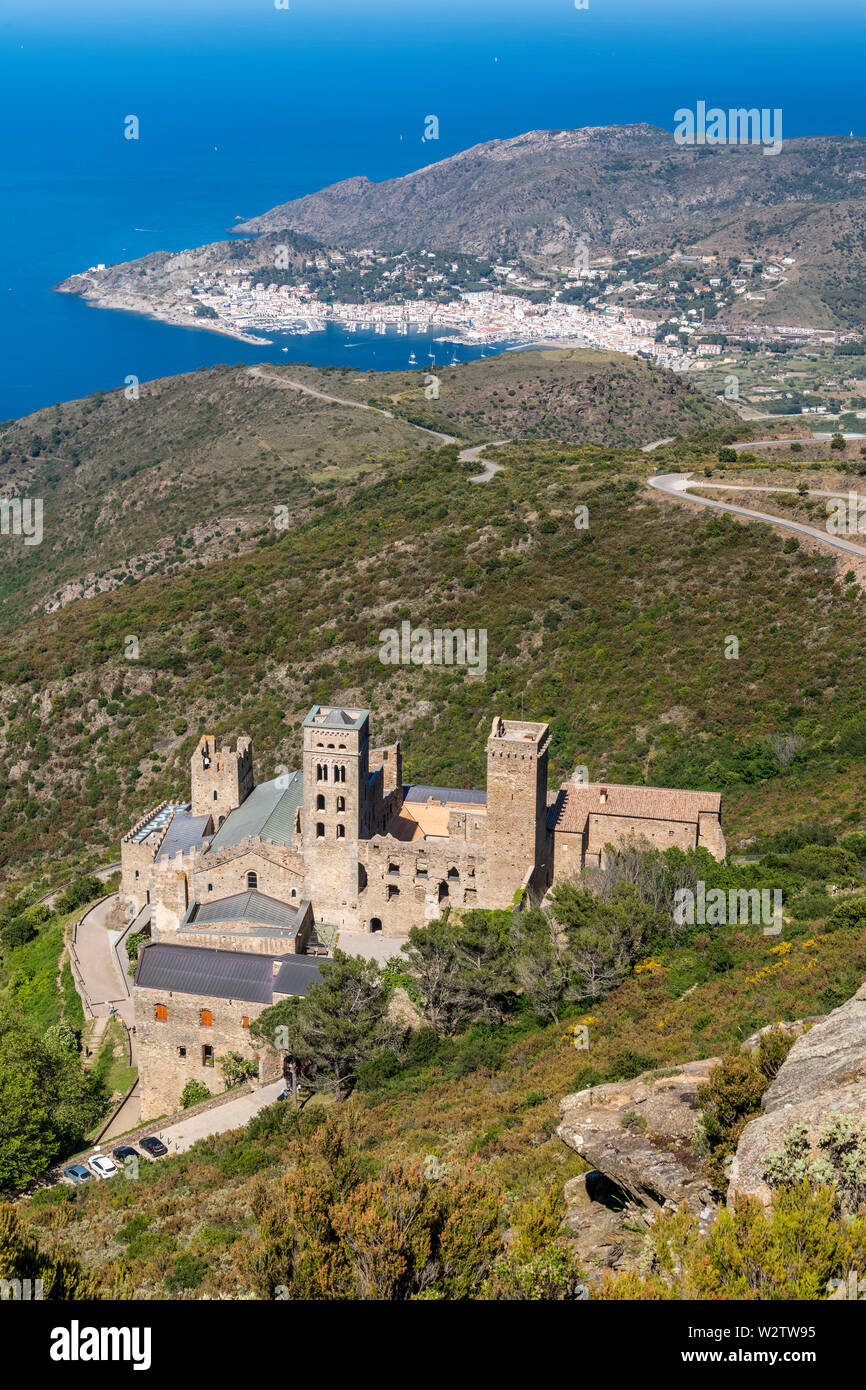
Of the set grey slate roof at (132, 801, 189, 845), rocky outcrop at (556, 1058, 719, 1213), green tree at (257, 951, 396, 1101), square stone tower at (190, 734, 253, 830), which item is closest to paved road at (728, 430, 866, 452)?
grey slate roof at (132, 801, 189, 845)

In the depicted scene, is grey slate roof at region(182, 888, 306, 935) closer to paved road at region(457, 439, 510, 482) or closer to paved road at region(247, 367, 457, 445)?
paved road at region(457, 439, 510, 482)

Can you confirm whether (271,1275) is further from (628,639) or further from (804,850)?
(628,639)

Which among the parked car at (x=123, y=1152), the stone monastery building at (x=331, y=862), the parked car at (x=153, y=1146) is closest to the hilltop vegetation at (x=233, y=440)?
the stone monastery building at (x=331, y=862)

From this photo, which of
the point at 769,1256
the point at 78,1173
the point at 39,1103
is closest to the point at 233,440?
the point at 39,1103

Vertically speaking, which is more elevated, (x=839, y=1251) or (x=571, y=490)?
(x=571, y=490)

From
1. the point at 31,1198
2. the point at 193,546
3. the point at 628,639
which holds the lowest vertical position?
the point at 31,1198

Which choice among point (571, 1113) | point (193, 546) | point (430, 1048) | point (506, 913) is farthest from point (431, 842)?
point (193, 546)

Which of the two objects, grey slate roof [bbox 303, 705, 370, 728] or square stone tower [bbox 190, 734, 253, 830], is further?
square stone tower [bbox 190, 734, 253, 830]
